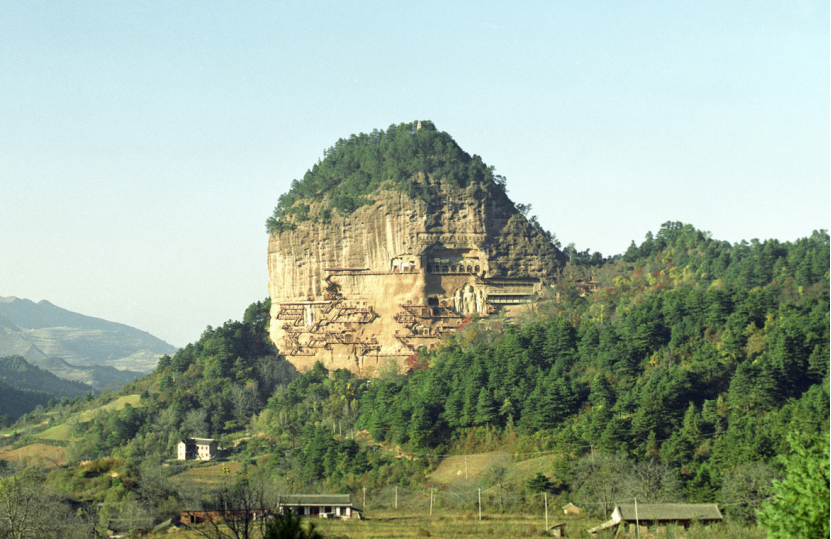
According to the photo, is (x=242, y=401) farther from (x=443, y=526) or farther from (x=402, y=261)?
(x=443, y=526)

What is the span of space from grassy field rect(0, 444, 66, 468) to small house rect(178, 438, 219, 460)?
8.04 m

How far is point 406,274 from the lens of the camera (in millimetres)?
75875

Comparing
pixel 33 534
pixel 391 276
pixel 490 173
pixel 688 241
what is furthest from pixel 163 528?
pixel 688 241

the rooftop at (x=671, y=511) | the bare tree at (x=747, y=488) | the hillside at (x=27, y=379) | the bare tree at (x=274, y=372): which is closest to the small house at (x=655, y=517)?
the rooftop at (x=671, y=511)

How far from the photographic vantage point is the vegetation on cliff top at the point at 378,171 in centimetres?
7788

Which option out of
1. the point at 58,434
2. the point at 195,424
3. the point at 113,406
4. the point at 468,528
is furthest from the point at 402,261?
the point at 468,528

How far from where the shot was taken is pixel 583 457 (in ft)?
164

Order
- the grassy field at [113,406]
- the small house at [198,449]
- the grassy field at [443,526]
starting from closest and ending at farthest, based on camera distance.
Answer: the grassy field at [443,526]
the small house at [198,449]
the grassy field at [113,406]

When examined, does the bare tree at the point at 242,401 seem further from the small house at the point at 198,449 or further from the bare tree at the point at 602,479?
the bare tree at the point at 602,479

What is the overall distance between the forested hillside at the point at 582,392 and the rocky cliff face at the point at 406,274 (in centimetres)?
223

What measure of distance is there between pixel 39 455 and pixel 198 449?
37.5 ft

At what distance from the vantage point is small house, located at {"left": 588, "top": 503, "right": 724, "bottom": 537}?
41.1 m

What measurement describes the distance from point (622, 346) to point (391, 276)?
20.9 meters

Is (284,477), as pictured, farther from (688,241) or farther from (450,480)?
(688,241)
